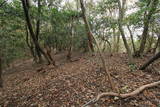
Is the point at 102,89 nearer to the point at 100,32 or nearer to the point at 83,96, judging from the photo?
the point at 83,96

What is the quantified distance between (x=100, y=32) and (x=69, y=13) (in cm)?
370

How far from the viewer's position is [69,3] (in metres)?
12.8

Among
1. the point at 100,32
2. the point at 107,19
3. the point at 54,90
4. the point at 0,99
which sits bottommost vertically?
the point at 0,99

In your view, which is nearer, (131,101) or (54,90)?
(131,101)

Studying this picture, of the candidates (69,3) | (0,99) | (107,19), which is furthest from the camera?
(69,3)


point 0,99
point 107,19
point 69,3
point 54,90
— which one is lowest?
point 0,99

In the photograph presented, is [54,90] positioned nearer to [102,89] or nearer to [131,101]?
[102,89]

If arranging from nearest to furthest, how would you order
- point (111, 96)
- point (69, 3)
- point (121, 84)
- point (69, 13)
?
point (111, 96)
point (121, 84)
point (69, 13)
point (69, 3)

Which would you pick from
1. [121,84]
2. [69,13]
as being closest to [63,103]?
[121,84]

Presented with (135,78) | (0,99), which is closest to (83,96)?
(135,78)

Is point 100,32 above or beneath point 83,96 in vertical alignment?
above

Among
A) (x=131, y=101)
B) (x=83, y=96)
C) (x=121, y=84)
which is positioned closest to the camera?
(x=131, y=101)

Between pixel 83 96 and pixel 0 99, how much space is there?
130 inches

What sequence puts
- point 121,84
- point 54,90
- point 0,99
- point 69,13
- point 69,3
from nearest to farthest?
point 121,84, point 54,90, point 0,99, point 69,13, point 69,3
